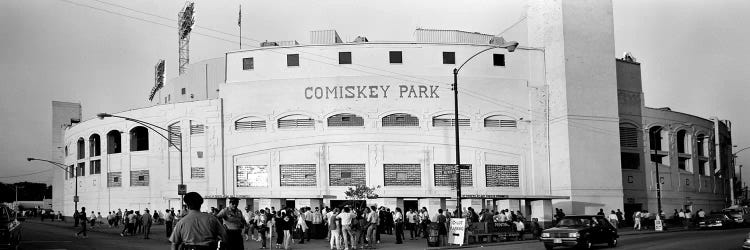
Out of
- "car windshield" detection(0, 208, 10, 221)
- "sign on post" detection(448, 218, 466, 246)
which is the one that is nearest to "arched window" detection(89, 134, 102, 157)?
"car windshield" detection(0, 208, 10, 221)

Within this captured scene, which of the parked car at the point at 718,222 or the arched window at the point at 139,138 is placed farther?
the arched window at the point at 139,138

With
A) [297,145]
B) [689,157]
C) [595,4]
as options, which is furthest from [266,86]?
[689,157]

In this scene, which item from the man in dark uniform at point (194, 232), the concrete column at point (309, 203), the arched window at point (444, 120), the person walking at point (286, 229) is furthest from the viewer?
the arched window at point (444, 120)

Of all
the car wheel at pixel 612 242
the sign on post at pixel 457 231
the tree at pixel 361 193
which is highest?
the tree at pixel 361 193

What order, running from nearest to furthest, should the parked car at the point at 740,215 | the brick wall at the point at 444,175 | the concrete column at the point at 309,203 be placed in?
the parked car at the point at 740,215 < the concrete column at the point at 309,203 < the brick wall at the point at 444,175

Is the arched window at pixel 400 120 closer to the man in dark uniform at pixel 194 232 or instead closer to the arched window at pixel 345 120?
the arched window at pixel 345 120

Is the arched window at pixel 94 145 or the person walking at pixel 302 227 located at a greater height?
the arched window at pixel 94 145

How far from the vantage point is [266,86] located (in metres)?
63.2

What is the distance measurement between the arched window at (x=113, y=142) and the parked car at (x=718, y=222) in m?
52.8

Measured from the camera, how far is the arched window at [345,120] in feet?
203

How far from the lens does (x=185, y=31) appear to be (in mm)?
83812

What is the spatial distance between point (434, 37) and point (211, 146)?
21.7 metres

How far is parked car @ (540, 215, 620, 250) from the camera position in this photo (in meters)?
28.0

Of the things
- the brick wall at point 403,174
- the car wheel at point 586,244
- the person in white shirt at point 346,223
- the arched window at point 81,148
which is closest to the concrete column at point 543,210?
the brick wall at point 403,174
